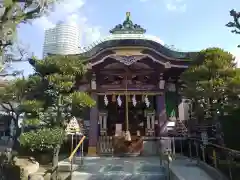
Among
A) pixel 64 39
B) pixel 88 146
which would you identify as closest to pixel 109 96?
pixel 88 146

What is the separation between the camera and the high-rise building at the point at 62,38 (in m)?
25.0

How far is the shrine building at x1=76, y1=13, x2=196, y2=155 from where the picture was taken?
→ 13062 mm

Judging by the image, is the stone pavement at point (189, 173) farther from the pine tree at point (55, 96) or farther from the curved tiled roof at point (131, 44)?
the curved tiled roof at point (131, 44)

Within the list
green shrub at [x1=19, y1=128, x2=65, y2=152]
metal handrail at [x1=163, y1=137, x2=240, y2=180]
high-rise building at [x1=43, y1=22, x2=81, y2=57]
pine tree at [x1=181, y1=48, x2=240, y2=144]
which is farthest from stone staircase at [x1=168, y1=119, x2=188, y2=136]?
high-rise building at [x1=43, y1=22, x2=81, y2=57]

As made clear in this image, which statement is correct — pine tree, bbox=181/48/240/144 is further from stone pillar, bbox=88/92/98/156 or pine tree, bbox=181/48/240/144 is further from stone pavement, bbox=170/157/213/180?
stone pillar, bbox=88/92/98/156

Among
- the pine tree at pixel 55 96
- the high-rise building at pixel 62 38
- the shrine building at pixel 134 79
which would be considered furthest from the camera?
the high-rise building at pixel 62 38

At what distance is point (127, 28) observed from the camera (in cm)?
1678

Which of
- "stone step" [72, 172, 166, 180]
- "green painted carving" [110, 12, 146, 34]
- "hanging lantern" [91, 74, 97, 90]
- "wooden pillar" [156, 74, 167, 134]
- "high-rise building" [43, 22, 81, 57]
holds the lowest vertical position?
"stone step" [72, 172, 166, 180]

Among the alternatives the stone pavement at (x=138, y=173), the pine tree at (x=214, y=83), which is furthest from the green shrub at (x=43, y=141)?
the pine tree at (x=214, y=83)

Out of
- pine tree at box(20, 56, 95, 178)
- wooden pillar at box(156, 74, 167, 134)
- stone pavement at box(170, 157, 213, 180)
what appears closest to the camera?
stone pavement at box(170, 157, 213, 180)

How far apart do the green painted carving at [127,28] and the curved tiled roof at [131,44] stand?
1.27m

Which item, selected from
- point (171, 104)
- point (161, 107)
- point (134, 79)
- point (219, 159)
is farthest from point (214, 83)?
point (134, 79)

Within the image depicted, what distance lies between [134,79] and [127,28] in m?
4.85

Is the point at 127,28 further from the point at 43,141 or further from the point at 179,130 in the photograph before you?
the point at 43,141
